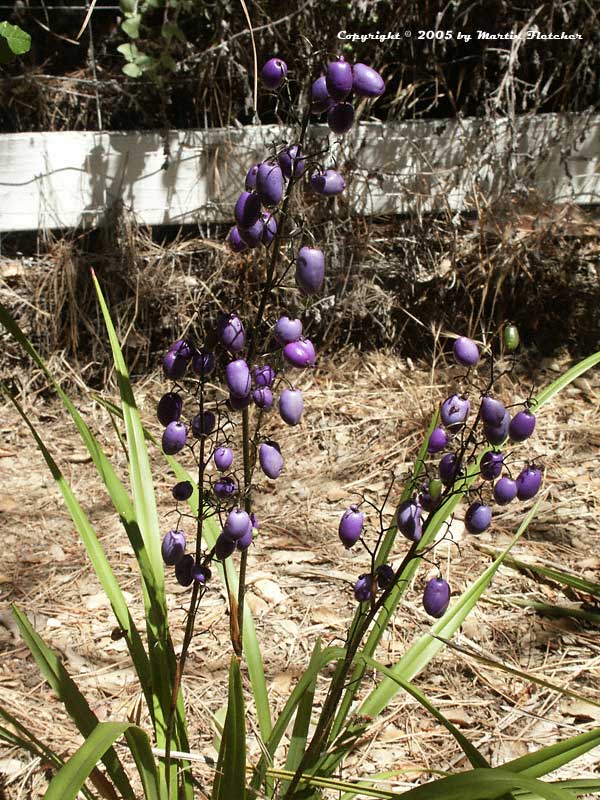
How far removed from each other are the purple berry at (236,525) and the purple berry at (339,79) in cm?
47

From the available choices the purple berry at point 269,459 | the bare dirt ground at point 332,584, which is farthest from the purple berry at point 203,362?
the bare dirt ground at point 332,584

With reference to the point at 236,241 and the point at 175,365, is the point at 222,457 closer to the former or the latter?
the point at 175,365

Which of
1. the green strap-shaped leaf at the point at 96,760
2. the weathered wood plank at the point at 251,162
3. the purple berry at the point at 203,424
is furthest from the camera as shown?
the weathered wood plank at the point at 251,162

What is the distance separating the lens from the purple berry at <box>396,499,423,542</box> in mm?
897

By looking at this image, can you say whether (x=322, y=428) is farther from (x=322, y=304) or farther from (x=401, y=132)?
(x=401, y=132)

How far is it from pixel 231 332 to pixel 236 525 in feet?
0.72

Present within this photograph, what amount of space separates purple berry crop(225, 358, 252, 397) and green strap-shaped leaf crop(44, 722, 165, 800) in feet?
1.29

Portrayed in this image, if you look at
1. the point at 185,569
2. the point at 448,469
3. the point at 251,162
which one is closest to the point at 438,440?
the point at 448,469

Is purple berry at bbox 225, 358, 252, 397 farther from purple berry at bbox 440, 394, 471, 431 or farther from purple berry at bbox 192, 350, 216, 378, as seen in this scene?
purple berry at bbox 440, 394, 471, 431

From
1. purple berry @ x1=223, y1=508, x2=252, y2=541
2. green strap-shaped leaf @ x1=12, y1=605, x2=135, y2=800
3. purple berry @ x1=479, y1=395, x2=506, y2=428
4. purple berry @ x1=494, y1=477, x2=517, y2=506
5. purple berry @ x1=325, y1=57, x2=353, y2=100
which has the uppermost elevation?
purple berry @ x1=325, y1=57, x2=353, y2=100

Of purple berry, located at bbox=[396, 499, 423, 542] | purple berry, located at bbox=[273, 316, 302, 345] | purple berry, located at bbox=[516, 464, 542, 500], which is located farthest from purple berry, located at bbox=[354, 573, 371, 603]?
purple berry, located at bbox=[273, 316, 302, 345]

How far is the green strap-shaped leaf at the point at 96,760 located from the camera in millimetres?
753

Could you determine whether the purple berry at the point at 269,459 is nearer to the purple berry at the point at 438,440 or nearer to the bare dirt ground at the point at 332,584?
the purple berry at the point at 438,440

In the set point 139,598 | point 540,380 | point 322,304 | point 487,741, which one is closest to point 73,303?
point 322,304
